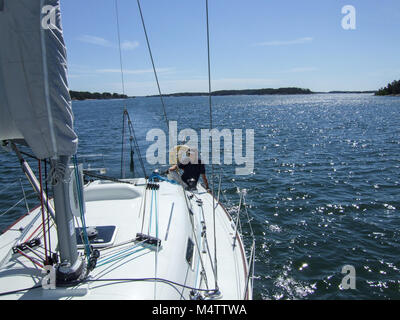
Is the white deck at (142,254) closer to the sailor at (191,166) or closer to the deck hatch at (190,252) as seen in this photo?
the deck hatch at (190,252)

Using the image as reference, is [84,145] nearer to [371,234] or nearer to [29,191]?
[29,191]

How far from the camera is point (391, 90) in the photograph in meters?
125

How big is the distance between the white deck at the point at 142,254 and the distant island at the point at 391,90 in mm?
138735

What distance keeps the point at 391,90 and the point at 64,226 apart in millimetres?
148857

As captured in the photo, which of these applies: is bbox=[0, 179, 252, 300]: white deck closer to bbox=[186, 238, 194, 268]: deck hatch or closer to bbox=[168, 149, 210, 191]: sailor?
bbox=[186, 238, 194, 268]: deck hatch

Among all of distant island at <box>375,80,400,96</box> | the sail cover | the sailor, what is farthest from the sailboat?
distant island at <box>375,80,400,96</box>

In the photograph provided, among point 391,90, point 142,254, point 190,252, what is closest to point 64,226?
point 142,254

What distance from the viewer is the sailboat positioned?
232 centimetres

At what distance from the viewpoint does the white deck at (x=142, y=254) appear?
9.76 ft

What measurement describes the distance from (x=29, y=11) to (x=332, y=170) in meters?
13.7

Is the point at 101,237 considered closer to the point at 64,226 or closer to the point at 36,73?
the point at 64,226

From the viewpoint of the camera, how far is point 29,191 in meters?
11.3
